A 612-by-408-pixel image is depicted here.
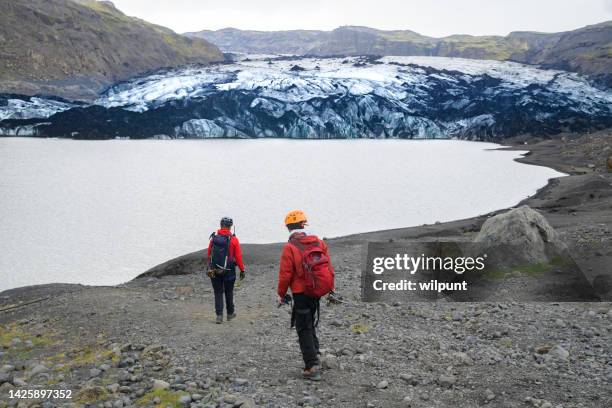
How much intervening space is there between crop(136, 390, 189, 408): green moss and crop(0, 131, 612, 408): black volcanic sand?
0.02 m

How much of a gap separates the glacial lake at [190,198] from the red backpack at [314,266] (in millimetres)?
11140

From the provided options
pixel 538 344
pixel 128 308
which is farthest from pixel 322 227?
pixel 538 344

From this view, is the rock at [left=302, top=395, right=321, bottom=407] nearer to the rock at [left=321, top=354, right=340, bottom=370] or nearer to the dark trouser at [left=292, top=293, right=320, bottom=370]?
the dark trouser at [left=292, top=293, right=320, bottom=370]

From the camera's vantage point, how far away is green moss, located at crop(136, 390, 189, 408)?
664 centimetres

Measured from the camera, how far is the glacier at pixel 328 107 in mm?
84062

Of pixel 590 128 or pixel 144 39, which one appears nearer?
pixel 590 128

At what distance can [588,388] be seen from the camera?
6512 millimetres

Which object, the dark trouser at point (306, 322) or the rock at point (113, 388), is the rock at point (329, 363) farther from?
the rock at point (113, 388)

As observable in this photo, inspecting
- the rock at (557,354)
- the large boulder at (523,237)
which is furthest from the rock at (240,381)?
the large boulder at (523,237)

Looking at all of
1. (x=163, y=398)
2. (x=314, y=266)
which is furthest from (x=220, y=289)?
(x=314, y=266)

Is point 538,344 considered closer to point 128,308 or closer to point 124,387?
point 124,387

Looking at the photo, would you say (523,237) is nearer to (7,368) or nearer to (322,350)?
(322,350)

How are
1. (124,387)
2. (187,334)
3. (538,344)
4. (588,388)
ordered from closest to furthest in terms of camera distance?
1. (588,388)
2. (124,387)
3. (538,344)
4. (187,334)

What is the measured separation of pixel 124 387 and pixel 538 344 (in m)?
5.46
